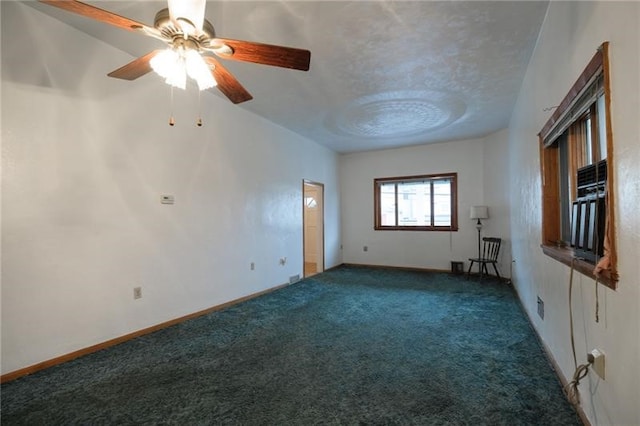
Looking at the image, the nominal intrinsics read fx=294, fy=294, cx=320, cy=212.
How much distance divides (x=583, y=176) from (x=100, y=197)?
3.73m

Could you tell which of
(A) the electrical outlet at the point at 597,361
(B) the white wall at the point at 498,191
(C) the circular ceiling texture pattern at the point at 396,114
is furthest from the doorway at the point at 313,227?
(A) the electrical outlet at the point at 597,361

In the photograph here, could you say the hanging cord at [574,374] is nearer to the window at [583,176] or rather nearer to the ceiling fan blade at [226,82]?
the window at [583,176]

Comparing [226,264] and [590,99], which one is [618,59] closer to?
[590,99]

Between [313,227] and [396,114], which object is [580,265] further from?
[313,227]

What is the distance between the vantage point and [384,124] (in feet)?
15.9

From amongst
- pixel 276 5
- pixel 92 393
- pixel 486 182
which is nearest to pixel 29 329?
pixel 92 393

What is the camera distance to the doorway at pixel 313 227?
6.19m

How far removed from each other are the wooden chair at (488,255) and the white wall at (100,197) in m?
4.12

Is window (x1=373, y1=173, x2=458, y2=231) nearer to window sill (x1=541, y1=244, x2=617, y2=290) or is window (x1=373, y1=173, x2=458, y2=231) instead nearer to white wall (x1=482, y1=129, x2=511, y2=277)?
white wall (x1=482, y1=129, x2=511, y2=277)

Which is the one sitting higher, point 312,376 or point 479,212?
point 479,212

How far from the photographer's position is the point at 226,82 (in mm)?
2182

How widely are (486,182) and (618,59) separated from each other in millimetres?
4973

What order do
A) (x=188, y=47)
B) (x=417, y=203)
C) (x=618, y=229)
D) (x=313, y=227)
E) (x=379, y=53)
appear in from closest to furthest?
(x=618, y=229), (x=188, y=47), (x=379, y=53), (x=417, y=203), (x=313, y=227)

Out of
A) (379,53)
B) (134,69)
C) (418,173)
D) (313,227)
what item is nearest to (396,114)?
(379,53)
